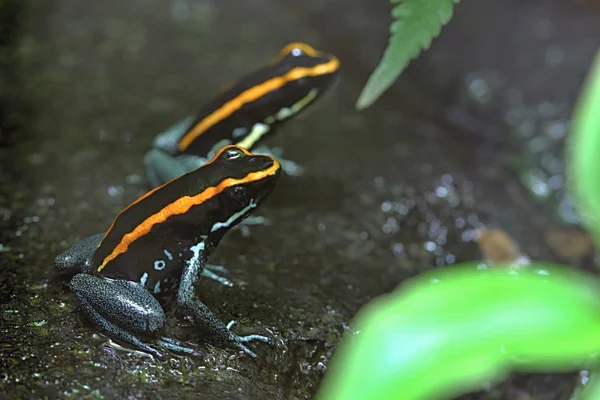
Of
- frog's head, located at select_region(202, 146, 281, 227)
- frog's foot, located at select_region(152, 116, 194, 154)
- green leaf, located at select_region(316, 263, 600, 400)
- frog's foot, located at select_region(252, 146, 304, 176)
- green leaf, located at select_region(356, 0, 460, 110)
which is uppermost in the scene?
green leaf, located at select_region(356, 0, 460, 110)

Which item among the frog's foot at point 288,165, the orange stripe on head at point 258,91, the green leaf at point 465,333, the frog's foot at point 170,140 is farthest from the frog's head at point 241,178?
the green leaf at point 465,333

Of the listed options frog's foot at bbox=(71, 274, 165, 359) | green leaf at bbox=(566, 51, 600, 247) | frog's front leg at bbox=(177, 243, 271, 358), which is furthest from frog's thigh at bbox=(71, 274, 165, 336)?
green leaf at bbox=(566, 51, 600, 247)

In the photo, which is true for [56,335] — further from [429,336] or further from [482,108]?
[482,108]

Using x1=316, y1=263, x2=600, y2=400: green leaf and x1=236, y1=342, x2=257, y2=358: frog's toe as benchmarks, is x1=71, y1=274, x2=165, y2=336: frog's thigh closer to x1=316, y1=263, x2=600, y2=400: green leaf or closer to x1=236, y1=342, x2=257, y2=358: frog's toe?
x1=236, y1=342, x2=257, y2=358: frog's toe

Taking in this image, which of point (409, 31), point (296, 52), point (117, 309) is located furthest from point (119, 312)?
point (296, 52)

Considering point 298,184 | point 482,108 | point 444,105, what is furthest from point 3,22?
point 482,108

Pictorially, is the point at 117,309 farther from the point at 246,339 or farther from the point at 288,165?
the point at 288,165
